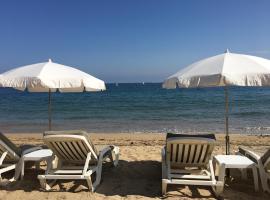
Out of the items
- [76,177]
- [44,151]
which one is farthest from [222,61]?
[44,151]

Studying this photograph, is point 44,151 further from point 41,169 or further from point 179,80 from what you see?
point 179,80

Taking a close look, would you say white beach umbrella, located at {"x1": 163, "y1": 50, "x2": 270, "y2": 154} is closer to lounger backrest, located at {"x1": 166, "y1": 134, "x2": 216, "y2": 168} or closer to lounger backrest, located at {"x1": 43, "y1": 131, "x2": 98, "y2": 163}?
lounger backrest, located at {"x1": 166, "y1": 134, "x2": 216, "y2": 168}

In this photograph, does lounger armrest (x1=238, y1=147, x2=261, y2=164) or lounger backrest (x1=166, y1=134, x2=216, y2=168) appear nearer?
lounger backrest (x1=166, y1=134, x2=216, y2=168)

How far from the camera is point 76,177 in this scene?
212 inches

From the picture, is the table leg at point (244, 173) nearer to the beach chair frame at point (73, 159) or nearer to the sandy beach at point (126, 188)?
the sandy beach at point (126, 188)

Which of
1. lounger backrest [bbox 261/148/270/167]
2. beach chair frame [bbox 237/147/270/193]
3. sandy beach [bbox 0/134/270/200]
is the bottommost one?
sandy beach [bbox 0/134/270/200]

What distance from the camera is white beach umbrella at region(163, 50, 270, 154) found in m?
5.10

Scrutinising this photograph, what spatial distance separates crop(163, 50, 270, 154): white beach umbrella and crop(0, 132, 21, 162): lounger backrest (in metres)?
2.78

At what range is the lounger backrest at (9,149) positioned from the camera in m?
5.93

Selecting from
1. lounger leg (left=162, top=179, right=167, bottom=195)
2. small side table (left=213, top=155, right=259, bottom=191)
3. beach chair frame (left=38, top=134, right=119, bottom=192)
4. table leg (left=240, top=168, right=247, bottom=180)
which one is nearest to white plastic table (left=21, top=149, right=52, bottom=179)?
beach chair frame (left=38, top=134, right=119, bottom=192)

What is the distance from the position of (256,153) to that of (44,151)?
3.69 metres

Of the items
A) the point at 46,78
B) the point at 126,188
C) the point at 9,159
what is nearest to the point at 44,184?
the point at 9,159

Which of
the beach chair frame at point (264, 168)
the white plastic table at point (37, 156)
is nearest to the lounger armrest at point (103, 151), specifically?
the white plastic table at point (37, 156)

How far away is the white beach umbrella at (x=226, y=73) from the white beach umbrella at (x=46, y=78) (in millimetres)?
1551
